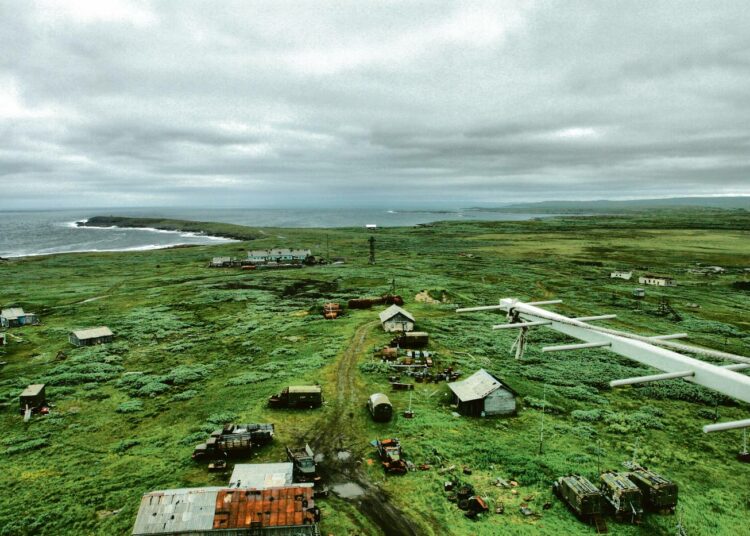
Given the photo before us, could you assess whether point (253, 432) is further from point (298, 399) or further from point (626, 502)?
point (626, 502)

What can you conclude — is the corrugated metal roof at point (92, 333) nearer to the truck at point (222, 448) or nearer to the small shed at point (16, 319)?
the small shed at point (16, 319)

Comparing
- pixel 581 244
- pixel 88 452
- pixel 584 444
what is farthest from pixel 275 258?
pixel 581 244

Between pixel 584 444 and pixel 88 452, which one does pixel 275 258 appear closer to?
pixel 88 452

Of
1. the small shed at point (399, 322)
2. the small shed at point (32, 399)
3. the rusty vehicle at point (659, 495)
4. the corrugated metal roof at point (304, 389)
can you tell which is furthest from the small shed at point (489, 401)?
the small shed at point (32, 399)

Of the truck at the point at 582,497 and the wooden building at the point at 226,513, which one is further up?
the wooden building at the point at 226,513

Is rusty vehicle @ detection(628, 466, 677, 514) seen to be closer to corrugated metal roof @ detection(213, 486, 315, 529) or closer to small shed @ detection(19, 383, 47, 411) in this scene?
corrugated metal roof @ detection(213, 486, 315, 529)

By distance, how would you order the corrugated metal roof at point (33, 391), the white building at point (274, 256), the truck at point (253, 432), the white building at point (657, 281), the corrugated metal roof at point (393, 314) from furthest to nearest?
the white building at point (274, 256)
the white building at point (657, 281)
the corrugated metal roof at point (393, 314)
the corrugated metal roof at point (33, 391)
the truck at point (253, 432)

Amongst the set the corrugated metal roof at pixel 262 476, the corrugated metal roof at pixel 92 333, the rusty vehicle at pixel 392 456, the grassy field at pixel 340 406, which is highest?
the corrugated metal roof at pixel 262 476
